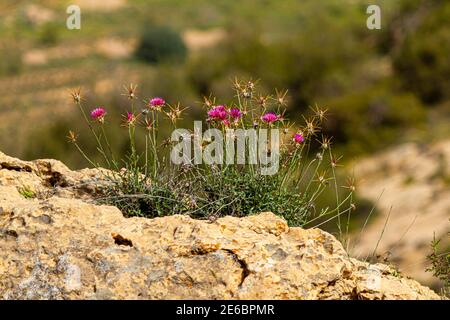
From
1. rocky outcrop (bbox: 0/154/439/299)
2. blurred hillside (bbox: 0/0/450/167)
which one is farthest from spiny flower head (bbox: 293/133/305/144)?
blurred hillside (bbox: 0/0/450/167)

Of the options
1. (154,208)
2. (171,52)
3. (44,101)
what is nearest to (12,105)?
(44,101)

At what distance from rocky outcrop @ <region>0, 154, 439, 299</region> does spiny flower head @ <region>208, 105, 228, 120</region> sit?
0.71m

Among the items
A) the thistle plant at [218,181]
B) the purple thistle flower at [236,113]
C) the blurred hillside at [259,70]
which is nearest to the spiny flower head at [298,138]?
the thistle plant at [218,181]

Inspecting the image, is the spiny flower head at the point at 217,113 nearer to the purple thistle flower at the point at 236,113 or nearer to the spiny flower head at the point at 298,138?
the purple thistle flower at the point at 236,113

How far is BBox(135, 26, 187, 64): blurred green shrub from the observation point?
55125mm

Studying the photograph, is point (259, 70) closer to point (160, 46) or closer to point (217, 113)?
point (160, 46)

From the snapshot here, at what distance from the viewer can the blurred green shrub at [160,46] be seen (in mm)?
55125

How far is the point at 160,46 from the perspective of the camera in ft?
184

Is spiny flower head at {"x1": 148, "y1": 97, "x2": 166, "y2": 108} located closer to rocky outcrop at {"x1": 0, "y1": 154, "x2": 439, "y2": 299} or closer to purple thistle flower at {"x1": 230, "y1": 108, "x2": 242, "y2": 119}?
purple thistle flower at {"x1": 230, "y1": 108, "x2": 242, "y2": 119}

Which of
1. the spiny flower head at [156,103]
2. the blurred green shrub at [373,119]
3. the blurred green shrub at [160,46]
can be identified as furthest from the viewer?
the blurred green shrub at [160,46]

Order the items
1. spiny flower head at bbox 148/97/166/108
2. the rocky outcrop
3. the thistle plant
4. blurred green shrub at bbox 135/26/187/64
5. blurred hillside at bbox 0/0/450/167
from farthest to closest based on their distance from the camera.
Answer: blurred green shrub at bbox 135/26/187/64, blurred hillside at bbox 0/0/450/167, spiny flower head at bbox 148/97/166/108, the thistle plant, the rocky outcrop

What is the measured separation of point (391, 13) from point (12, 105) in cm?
2105

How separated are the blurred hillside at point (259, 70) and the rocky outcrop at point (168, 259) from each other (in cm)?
1693

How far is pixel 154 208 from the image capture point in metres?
4.59
